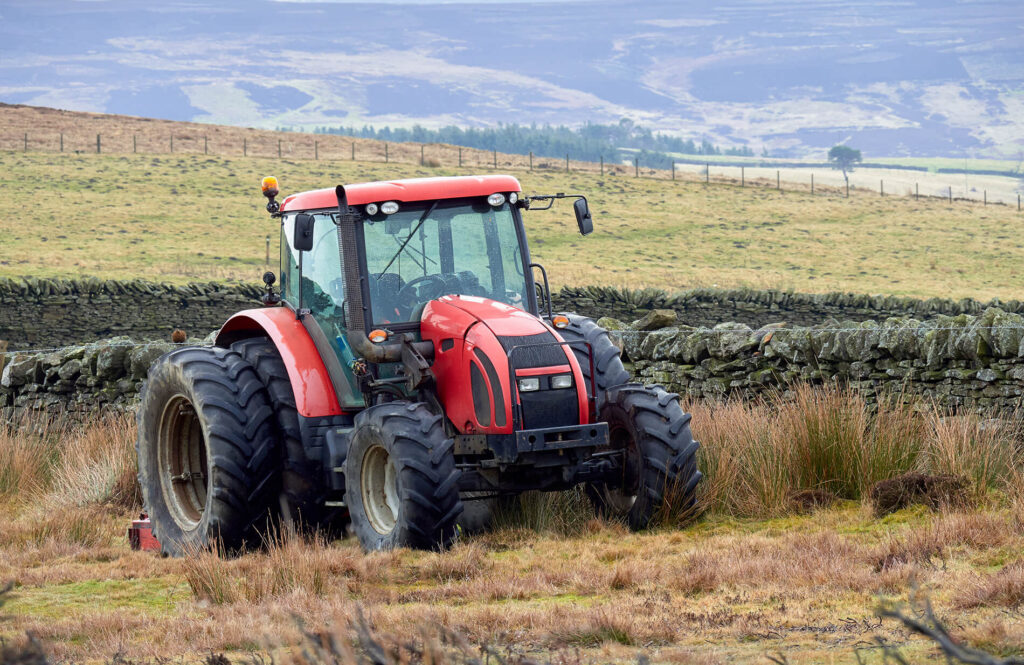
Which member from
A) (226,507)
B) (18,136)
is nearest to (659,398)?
(226,507)

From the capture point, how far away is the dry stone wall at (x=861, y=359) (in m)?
9.72

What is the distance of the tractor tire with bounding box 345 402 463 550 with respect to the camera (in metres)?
6.87

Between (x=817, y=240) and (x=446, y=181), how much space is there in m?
45.5

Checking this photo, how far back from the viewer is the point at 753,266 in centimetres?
4588

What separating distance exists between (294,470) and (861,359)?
5129mm

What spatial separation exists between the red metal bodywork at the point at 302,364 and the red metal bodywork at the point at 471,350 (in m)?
0.75

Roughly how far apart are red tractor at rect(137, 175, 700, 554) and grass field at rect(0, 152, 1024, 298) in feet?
94.7

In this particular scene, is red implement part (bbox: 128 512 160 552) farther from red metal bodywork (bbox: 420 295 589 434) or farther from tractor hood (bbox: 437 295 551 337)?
tractor hood (bbox: 437 295 551 337)

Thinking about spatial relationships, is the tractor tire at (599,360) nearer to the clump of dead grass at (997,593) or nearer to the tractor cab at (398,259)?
the tractor cab at (398,259)

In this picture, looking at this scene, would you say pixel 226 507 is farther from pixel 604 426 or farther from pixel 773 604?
pixel 773 604

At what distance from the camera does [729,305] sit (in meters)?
30.5

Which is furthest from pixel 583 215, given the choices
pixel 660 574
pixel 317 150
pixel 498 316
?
pixel 317 150

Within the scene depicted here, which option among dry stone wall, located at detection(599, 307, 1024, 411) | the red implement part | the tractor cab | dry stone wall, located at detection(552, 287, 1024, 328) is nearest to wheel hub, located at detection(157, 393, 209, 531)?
the red implement part

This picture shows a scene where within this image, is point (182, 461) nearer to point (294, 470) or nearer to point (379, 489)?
point (294, 470)
